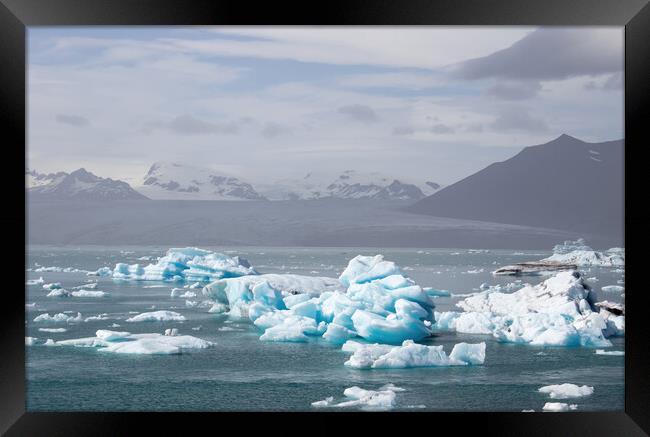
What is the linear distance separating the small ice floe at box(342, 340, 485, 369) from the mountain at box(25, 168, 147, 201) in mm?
10963

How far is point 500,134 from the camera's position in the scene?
16047 mm

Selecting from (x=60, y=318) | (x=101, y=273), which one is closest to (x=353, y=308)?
(x=60, y=318)

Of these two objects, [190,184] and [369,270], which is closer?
[369,270]

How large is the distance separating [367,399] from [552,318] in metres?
2.54

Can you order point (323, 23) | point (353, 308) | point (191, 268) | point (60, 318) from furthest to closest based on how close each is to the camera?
point (191, 268), point (60, 318), point (353, 308), point (323, 23)

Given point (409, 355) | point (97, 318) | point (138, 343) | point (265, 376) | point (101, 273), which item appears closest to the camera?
point (409, 355)

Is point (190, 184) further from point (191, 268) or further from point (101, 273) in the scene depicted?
point (191, 268)

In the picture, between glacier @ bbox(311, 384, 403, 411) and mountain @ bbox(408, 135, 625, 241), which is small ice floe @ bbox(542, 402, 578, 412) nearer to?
glacier @ bbox(311, 384, 403, 411)

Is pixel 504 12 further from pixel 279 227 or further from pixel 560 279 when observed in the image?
pixel 279 227

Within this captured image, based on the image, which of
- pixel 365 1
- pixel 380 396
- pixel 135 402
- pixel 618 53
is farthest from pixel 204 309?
pixel 618 53

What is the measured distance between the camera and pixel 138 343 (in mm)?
9875

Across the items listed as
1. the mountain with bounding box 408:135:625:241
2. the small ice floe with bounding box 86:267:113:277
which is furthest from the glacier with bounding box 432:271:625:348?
the small ice floe with bounding box 86:267:113:277

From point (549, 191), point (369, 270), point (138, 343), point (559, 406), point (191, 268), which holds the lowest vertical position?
point (559, 406)

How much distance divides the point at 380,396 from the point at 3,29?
20.2 feet
